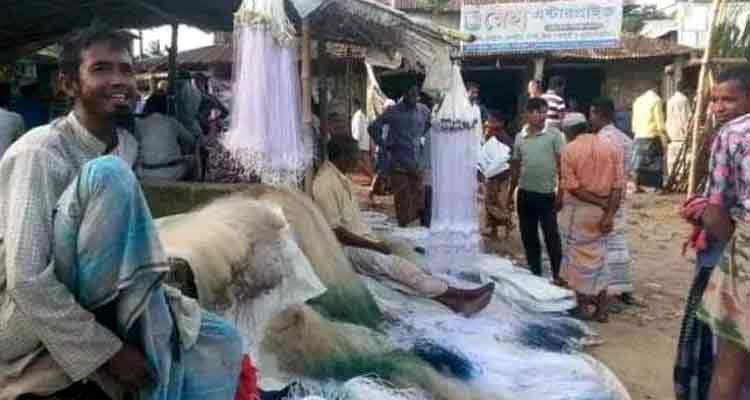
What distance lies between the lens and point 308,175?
548 centimetres

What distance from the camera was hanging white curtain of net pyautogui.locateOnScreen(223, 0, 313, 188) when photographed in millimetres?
4785

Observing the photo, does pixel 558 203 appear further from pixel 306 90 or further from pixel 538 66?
pixel 538 66

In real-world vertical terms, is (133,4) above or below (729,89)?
above

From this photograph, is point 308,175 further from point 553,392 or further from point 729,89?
point 729,89

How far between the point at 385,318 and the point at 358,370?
3.73ft

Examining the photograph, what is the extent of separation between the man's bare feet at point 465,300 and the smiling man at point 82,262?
3.71 metres

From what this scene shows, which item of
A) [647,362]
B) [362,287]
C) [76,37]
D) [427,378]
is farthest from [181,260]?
[647,362]

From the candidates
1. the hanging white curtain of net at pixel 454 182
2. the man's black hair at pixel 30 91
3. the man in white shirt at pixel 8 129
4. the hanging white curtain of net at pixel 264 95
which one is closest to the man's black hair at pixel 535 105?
the hanging white curtain of net at pixel 454 182

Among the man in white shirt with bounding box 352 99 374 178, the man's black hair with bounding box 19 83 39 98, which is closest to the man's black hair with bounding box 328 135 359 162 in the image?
the man's black hair with bounding box 19 83 39 98

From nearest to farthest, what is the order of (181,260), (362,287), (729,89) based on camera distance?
1. (181,260)
2. (729,89)
3. (362,287)

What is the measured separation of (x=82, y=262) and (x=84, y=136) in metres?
0.36

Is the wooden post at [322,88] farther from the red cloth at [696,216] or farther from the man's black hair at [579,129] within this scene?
the red cloth at [696,216]

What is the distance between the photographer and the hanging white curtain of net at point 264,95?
479 centimetres

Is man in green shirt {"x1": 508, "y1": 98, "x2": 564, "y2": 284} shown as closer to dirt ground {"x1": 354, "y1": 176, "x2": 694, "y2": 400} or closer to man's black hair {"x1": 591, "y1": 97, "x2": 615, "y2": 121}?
man's black hair {"x1": 591, "y1": 97, "x2": 615, "y2": 121}
